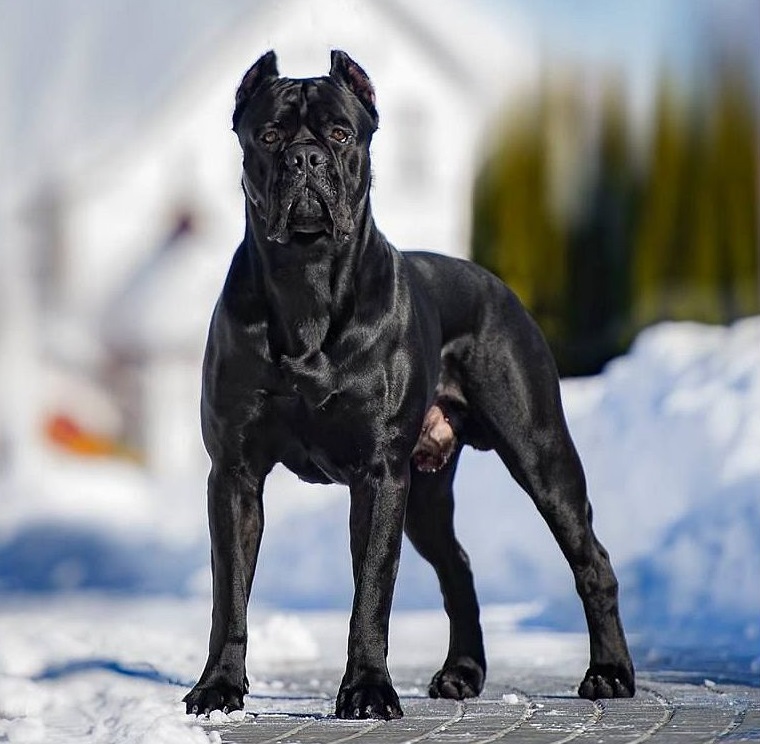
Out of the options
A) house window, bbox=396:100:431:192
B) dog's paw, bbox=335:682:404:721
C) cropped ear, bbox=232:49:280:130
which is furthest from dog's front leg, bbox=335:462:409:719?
house window, bbox=396:100:431:192

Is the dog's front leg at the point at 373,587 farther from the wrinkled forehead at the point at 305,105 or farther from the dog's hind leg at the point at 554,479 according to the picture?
the wrinkled forehead at the point at 305,105

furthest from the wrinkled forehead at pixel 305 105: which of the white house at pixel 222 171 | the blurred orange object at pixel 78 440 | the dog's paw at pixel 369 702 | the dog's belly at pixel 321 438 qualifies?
the blurred orange object at pixel 78 440

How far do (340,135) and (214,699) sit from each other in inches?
60.8

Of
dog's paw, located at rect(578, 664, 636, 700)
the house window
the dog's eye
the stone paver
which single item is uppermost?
the house window

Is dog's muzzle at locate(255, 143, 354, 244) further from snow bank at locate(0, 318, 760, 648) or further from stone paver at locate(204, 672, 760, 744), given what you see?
snow bank at locate(0, 318, 760, 648)

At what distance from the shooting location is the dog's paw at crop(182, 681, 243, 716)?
4.40 meters

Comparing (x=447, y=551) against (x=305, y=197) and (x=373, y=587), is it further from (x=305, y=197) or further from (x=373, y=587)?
(x=305, y=197)

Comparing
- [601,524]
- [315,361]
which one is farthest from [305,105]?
[601,524]

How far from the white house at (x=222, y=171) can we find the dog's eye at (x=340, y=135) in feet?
23.0

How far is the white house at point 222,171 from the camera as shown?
11.7m

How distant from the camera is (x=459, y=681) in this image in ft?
16.9

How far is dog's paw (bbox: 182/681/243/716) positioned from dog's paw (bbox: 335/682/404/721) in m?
0.29

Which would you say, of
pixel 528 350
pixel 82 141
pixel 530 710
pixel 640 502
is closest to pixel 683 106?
pixel 640 502

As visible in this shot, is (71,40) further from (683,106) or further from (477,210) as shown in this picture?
(683,106)
